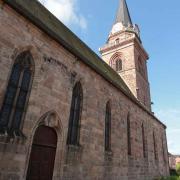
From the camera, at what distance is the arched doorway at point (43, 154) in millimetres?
5484

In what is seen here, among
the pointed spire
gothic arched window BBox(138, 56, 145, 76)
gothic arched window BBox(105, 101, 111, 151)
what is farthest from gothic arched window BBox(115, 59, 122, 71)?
gothic arched window BBox(105, 101, 111, 151)

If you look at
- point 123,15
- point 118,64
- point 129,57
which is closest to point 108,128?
point 129,57

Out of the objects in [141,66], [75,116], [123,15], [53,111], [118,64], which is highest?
[123,15]

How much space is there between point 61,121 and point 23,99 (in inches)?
65.3

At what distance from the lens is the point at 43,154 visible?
5887mm

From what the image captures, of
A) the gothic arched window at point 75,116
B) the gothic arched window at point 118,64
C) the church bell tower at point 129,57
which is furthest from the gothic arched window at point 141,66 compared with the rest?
the gothic arched window at point 75,116

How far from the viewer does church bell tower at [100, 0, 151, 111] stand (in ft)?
64.0

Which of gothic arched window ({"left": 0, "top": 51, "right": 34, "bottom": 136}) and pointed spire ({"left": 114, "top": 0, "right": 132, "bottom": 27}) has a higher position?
pointed spire ({"left": 114, "top": 0, "right": 132, "bottom": 27})

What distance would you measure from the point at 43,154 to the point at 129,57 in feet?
56.7

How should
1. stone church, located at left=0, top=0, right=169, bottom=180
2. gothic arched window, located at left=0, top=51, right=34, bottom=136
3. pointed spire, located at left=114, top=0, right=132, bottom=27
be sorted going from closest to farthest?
1. gothic arched window, located at left=0, top=51, right=34, bottom=136
2. stone church, located at left=0, top=0, right=169, bottom=180
3. pointed spire, located at left=114, top=0, right=132, bottom=27

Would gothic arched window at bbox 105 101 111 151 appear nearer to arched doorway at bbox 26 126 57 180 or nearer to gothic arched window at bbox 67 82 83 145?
gothic arched window at bbox 67 82 83 145

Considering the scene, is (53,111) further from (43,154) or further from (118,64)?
(118,64)

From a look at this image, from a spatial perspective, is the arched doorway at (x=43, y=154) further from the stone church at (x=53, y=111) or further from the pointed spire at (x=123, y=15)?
the pointed spire at (x=123, y=15)

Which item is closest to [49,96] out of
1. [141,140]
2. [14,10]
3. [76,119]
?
[76,119]
